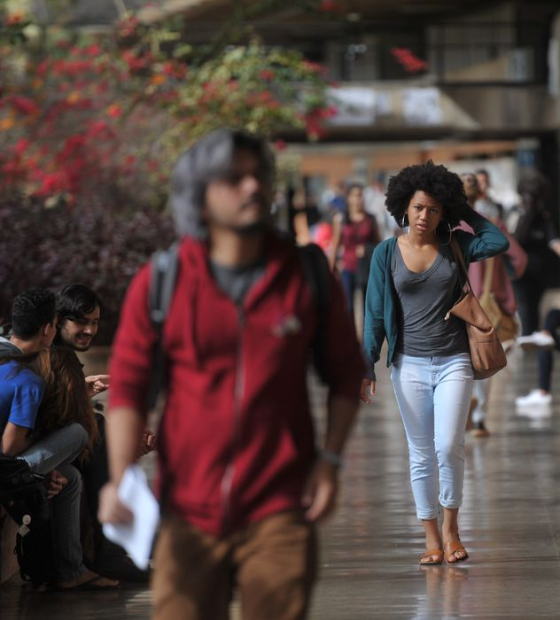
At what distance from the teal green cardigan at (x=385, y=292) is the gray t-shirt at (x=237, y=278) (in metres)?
3.13

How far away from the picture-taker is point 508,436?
452 inches

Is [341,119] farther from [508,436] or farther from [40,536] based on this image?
[40,536]

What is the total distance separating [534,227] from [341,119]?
39.6 feet

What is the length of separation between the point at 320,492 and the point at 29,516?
286 centimetres

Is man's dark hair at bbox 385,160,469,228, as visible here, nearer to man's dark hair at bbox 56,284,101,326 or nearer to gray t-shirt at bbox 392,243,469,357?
gray t-shirt at bbox 392,243,469,357

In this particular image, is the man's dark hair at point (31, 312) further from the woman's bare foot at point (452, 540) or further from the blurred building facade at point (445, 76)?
the blurred building facade at point (445, 76)

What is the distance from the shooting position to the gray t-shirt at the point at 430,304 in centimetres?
698

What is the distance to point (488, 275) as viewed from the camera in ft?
36.8

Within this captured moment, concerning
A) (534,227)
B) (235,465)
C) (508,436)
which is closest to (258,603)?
(235,465)

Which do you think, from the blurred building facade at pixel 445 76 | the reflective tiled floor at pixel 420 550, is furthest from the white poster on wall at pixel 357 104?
the reflective tiled floor at pixel 420 550

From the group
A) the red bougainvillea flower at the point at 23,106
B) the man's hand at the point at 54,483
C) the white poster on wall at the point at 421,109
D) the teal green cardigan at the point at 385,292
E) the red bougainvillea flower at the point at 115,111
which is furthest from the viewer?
the white poster on wall at the point at 421,109

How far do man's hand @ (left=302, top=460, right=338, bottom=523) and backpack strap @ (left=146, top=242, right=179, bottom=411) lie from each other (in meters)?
0.48

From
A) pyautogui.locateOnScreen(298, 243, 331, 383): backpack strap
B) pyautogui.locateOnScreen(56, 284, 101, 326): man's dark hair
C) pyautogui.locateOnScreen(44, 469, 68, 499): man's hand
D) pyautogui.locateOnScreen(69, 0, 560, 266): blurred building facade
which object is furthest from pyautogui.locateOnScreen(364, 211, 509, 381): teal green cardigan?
pyautogui.locateOnScreen(69, 0, 560, 266): blurred building facade

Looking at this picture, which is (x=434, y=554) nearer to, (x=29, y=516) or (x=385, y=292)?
(x=385, y=292)
